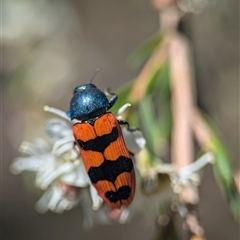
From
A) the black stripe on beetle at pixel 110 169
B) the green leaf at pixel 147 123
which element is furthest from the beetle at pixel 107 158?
the green leaf at pixel 147 123

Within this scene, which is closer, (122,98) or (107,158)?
(107,158)

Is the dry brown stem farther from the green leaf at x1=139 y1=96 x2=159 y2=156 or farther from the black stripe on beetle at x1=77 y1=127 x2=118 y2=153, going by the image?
the black stripe on beetle at x1=77 y1=127 x2=118 y2=153

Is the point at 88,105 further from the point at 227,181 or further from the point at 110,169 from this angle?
the point at 227,181

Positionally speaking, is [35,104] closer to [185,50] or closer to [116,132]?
[185,50]

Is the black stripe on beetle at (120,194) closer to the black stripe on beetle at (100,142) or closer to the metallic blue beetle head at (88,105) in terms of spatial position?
the black stripe on beetle at (100,142)

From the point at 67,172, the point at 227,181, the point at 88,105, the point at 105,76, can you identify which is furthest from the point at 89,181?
the point at 105,76

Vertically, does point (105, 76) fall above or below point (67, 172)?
below

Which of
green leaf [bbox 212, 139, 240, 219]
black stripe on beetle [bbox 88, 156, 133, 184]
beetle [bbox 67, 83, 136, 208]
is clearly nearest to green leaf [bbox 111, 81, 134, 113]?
beetle [bbox 67, 83, 136, 208]
